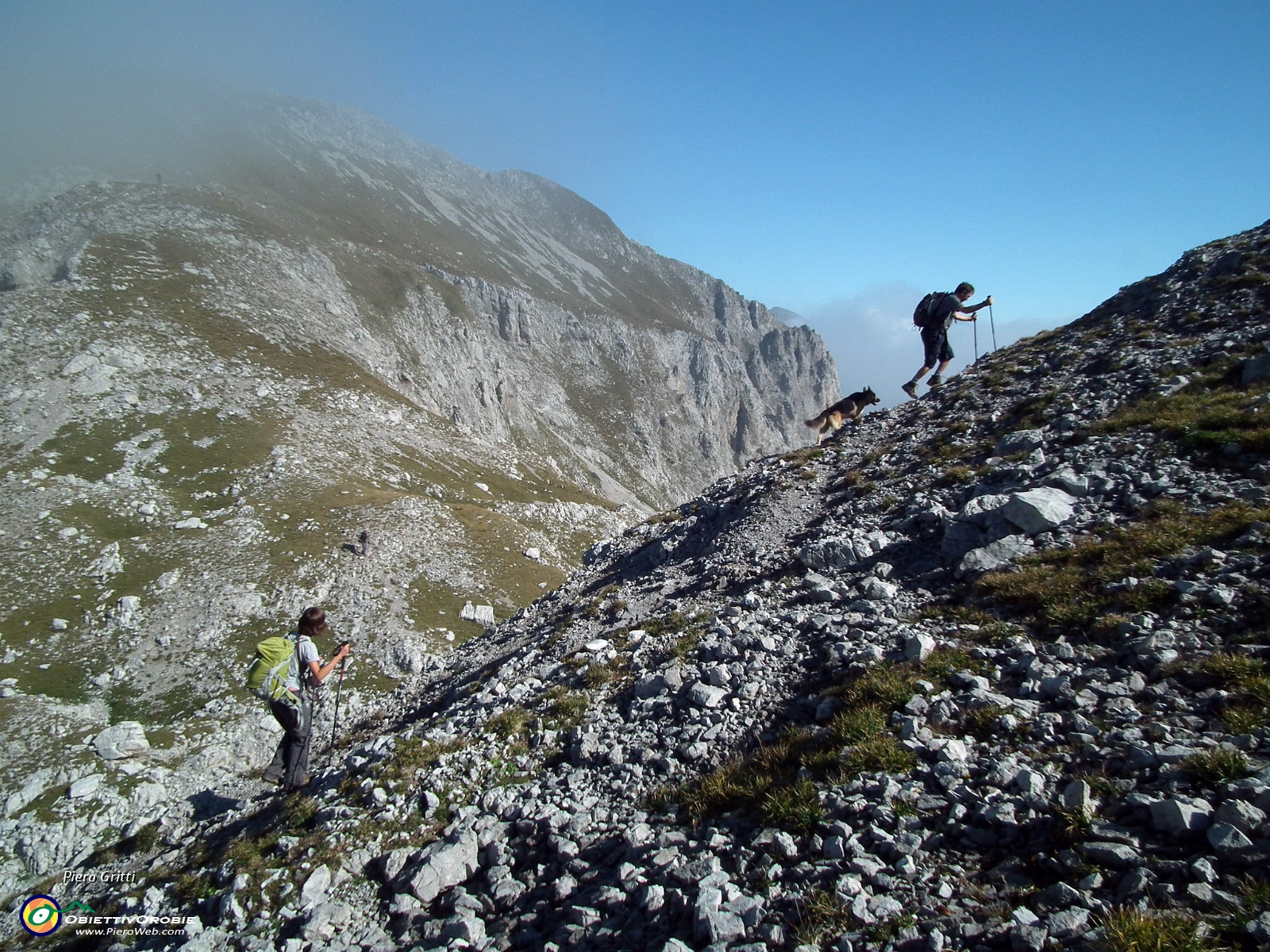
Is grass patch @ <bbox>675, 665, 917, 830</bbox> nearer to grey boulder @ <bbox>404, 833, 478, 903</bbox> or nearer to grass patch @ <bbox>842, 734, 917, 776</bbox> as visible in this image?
grass patch @ <bbox>842, 734, 917, 776</bbox>

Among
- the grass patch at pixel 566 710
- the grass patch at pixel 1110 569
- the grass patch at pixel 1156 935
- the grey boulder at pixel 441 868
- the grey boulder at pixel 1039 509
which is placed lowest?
the grey boulder at pixel 441 868

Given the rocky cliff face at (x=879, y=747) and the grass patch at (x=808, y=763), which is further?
the grass patch at (x=808, y=763)

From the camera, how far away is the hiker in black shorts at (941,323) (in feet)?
65.7

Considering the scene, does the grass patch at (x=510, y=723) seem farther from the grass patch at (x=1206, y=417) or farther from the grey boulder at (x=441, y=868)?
the grass patch at (x=1206, y=417)

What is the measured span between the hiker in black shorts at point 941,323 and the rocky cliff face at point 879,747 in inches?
230

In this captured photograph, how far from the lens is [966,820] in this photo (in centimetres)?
512

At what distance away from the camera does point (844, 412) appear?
2239 centimetres

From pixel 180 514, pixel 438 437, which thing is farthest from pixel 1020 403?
pixel 438 437

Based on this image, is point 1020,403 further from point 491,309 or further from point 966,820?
point 491,309

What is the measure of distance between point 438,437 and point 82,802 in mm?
54766

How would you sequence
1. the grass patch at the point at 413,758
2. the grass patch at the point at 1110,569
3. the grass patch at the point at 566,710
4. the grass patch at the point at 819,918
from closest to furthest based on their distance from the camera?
1. the grass patch at the point at 819,918
2. the grass patch at the point at 1110,569
3. the grass patch at the point at 413,758
4. the grass patch at the point at 566,710
